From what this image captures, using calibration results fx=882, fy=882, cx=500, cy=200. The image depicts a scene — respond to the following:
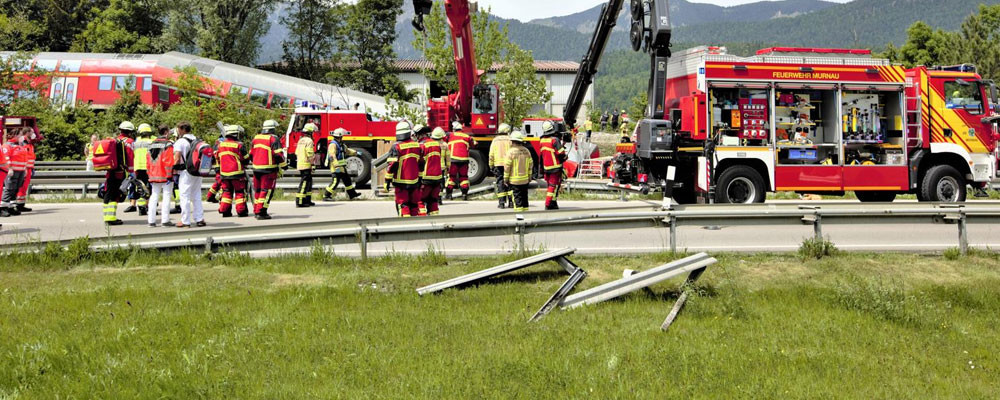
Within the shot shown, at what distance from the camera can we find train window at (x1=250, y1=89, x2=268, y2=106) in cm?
3844

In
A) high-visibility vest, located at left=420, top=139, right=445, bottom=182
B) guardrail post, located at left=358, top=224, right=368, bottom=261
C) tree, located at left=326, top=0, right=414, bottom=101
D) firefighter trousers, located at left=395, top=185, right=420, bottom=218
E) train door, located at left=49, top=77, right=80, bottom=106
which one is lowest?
guardrail post, located at left=358, top=224, right=368, bottom=261

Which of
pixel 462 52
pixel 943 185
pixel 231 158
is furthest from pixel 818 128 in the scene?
pixel 231 158

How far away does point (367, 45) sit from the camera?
5944 centimetres

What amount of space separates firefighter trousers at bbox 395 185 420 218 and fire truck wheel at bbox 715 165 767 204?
A: 577cm

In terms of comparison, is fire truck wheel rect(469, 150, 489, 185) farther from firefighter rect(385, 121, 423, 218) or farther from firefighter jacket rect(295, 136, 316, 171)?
firefighter rect(385, 121, 423, 218)

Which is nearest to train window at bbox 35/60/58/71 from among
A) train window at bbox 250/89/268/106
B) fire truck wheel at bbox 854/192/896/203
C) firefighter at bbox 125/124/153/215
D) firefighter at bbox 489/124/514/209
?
train window at bbox 250/89/268/106

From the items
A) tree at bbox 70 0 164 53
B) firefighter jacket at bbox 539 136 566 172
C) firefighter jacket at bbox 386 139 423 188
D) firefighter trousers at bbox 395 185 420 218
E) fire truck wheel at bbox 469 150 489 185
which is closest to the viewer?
firefighter jacket at bbox 386 139 423 188

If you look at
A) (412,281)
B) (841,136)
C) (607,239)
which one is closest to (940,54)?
(841,136)

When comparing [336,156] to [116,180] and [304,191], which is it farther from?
[116,180]

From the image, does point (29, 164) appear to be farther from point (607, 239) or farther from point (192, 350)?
point (192, 350)

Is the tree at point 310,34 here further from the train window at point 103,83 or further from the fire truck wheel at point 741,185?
the fire truck wheel at point 741,185

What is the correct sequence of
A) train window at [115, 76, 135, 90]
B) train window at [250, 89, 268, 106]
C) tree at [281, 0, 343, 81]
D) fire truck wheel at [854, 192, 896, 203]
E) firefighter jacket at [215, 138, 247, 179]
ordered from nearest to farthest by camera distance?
firefighter jacket at [215, 138, 247, 179] → fire truck wheel at [854, 192, 896, 203] → train window at [250, 89, 268, 106] → train window at [115, 76, 135, 90] → tree at [281, 0, 343, 81]

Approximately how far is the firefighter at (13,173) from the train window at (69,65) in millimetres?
28465

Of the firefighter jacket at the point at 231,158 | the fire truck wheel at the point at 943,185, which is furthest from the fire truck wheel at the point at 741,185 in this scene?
the firefighter jacket at the point at 231,158
